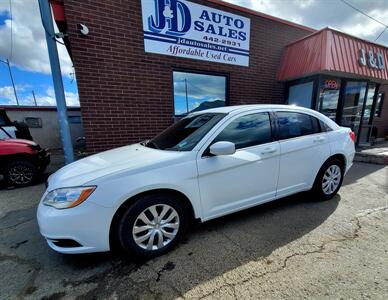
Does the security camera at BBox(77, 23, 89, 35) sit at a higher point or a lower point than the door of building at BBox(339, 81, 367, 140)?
higher

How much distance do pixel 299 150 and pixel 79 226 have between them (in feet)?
9.47

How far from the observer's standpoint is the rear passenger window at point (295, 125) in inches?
118

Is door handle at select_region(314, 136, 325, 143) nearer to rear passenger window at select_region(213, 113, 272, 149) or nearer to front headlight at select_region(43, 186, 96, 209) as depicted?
rear passenger window at select_region(213, 113, 272, 149)

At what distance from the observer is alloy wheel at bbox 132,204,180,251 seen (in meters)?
2.16

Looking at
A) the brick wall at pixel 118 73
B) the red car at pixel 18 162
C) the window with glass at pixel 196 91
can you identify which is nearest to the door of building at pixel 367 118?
the brick wall at pixel 118 73

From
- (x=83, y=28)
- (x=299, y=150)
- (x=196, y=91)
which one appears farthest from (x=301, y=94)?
(x=83, y=28)

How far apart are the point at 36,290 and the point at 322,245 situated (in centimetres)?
292

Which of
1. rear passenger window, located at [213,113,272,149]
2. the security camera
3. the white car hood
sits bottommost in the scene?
the white car hood

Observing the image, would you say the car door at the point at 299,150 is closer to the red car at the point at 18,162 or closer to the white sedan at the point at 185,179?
the white sedan at the point at 185,179

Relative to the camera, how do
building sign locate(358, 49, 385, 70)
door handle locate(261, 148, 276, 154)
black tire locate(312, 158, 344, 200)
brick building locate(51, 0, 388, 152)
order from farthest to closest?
building sign locate(358, 49, 385, 70), brick building locate(51, 0, 388, 152), black tire locate(312, 158, 344, 200), door handle locate(261, 148, 276, 154)

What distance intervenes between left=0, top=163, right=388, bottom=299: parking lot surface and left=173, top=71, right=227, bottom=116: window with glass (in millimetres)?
3829

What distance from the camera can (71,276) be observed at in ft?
6.65

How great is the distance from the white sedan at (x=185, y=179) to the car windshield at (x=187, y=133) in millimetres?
17

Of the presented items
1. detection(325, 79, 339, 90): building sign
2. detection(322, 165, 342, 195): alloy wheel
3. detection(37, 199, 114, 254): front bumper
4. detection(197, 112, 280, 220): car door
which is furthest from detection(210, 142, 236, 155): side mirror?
detection(325, 79, 339, 90): building sign
